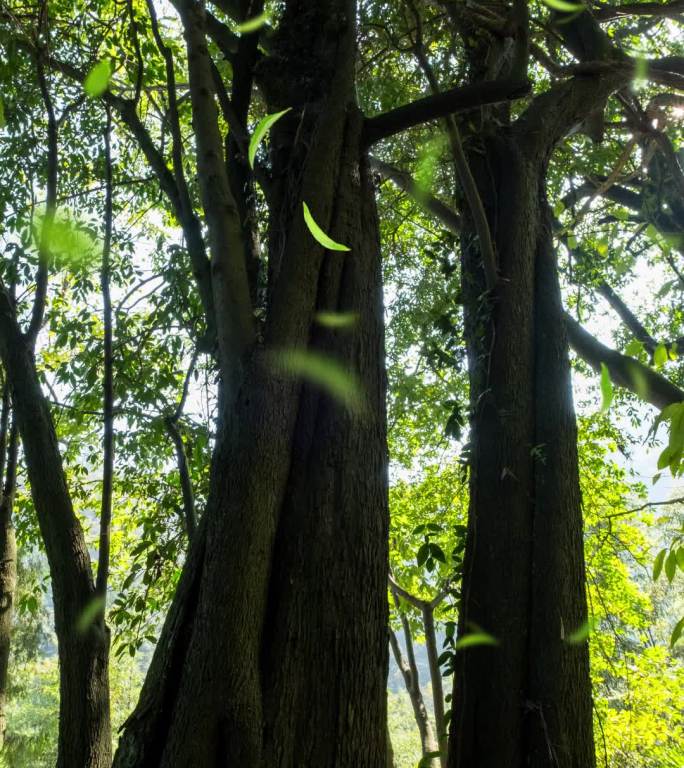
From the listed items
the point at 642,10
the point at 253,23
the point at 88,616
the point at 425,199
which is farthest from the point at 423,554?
the point at 642,10

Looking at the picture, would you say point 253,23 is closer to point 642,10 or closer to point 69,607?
point 69,607

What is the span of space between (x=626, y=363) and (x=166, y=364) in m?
2.58

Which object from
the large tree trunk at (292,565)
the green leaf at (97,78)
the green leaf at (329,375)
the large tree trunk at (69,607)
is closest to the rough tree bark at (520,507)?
the large tree trunk at (292,565)

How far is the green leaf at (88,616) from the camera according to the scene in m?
1.96

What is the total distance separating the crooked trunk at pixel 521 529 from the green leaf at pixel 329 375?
733mm

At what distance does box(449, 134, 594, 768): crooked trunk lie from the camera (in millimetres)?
2027

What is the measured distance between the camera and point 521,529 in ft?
7.52

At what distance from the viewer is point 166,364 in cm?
Answer: 403

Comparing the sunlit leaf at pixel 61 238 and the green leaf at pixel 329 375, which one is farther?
the green leaf at pixel 329 375

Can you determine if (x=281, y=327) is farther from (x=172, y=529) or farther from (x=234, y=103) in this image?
(x=172, y=529)

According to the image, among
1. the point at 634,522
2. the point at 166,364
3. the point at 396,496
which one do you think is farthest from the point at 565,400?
the point at 634,522

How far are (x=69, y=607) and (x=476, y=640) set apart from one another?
1.25 meters

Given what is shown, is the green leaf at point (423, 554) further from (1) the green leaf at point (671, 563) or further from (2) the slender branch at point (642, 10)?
(2) the slender branch at point (642, 10)

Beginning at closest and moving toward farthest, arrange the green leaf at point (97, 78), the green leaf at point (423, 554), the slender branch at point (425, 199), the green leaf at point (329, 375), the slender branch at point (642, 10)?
1. the green leaf at point (97, 78)
2. the green leaf at point (329, 375)
3. the green leaf at point (423, 554)
4. the slender branch at point (642, 10)
5. the slender branch at point (425, 199)
